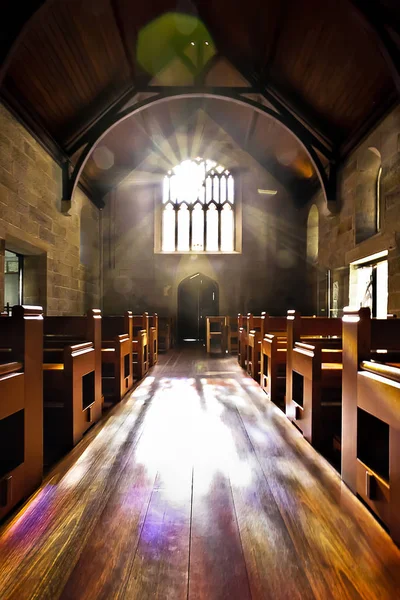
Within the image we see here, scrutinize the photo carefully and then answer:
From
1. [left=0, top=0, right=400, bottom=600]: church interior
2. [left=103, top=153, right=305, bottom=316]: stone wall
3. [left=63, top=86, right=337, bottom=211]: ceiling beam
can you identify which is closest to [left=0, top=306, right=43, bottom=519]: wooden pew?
[left=0, top=0, right=400, bottom=600]: church interior

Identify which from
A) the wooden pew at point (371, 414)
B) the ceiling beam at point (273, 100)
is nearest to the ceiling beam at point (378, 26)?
the ceiling beam at point (273, 100)

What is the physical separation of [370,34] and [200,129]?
528 cm

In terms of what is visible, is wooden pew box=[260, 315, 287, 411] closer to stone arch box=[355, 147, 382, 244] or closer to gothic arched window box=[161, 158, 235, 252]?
stone arch box=[355, 147, 382, 244]

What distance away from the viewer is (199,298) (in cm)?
955

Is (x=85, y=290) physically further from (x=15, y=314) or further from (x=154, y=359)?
(x=15, y=314)

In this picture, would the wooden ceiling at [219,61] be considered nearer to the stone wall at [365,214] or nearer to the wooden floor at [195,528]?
the stone wall at [365,214]

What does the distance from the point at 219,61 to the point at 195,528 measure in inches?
291

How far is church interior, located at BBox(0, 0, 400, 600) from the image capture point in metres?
1.21

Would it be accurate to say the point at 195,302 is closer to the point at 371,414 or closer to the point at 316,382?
the point at 316,382

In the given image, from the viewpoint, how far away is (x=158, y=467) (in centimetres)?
180

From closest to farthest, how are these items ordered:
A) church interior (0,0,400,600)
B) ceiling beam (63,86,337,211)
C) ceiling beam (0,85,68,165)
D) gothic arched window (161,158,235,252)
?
church interior (0,0,400,600)
ceiling beam (0,85,68,165)
ceiling beam (63,86,337,211)
gothic arched window (161,158,235,252)

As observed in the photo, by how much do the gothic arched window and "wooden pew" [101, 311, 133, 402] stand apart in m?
6.02

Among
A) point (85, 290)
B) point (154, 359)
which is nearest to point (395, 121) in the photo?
point (154, 359)

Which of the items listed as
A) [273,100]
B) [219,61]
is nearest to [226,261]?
[273,100]
